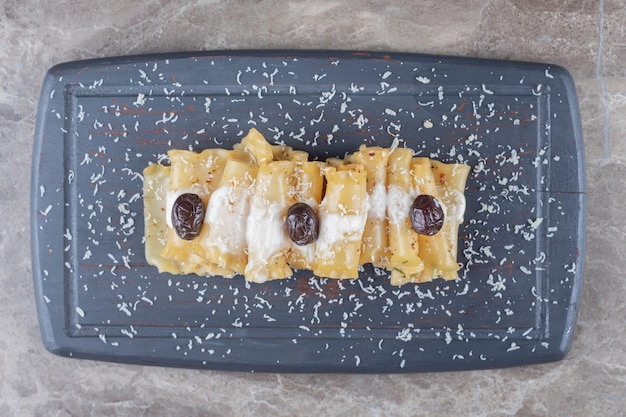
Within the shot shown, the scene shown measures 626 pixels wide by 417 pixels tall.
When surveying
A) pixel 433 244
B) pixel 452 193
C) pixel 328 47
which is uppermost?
pixel 328 47

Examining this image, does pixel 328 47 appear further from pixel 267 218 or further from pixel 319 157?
pixel 267 218

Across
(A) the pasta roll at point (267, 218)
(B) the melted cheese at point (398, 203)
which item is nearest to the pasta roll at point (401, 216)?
(B) the melted cheese at point (398, 203)

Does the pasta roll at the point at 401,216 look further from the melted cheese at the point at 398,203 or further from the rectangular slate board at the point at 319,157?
the rectangular slate board at the point at 319,157

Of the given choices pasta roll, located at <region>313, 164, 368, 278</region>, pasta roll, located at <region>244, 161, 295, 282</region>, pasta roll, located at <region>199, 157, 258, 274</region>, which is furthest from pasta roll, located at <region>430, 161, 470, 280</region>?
pasta roll, located at <region>199, 157, 258, 274</region>

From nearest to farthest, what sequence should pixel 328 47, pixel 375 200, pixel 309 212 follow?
1. pixel 309 212
2. pixel 375 200
3. pixel 328 47

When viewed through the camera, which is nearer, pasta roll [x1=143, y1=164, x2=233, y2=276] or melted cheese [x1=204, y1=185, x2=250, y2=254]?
melted cheese [x1=204, y1=185, x2=250, y2=254]

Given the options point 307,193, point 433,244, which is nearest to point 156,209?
point 307,193

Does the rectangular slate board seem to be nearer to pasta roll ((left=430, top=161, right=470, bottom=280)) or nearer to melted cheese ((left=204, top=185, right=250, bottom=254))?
pasta roll ((left=430, top=161, right=470, bottom=280))

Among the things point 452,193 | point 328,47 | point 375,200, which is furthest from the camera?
point 328,47
